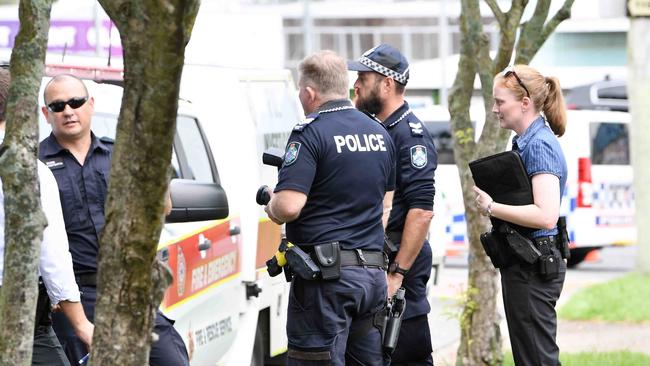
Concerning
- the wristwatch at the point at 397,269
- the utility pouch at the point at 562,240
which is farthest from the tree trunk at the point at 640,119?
the utility pouch at the point at 562,240

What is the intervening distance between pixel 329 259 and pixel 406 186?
92 centimetres

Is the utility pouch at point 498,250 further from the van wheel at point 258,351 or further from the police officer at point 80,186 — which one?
the van wheel at point 258,351

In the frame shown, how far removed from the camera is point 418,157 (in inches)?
237

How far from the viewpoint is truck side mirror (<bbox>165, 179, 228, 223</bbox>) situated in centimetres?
544

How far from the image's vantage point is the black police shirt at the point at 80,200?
5289 mm

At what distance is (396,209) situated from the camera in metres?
6.10

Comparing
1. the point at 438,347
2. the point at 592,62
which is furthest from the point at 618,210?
the point at 592,62

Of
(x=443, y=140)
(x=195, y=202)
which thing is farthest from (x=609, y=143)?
(x=195, y=202)

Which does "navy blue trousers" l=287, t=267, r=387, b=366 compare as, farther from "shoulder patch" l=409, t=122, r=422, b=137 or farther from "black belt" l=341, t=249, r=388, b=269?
"shoulder patch" l=409, t=122, r=422, b=137

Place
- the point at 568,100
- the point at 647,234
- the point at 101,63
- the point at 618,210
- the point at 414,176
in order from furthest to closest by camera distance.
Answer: the point at 568,100, the point at 618,210, the point at 647,234, the point at 101,63, the point at 414,176

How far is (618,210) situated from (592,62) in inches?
876

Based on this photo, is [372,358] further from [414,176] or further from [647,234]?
[647,234]

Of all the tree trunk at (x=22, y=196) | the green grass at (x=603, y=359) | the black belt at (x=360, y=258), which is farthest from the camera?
the green grass at (x=603, y=359)

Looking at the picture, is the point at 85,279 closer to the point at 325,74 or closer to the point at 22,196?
the point at 325,74
